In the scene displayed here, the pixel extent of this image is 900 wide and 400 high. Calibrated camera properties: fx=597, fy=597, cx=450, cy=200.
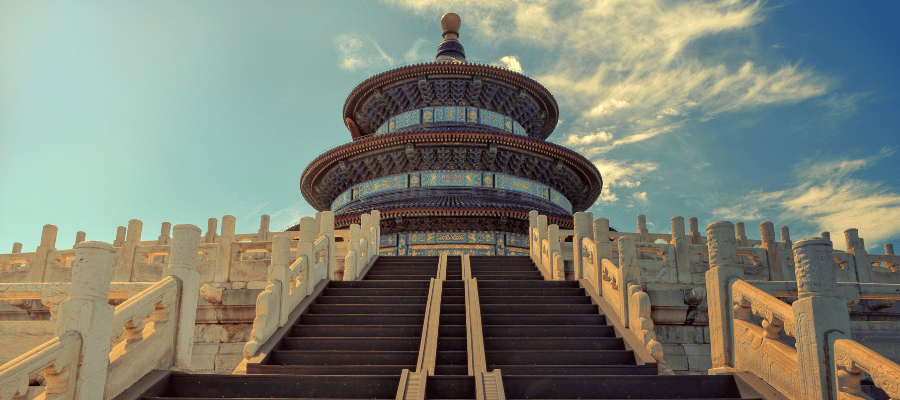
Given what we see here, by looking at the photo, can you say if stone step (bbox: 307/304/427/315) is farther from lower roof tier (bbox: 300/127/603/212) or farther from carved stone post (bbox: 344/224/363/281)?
lower roof tier (bbox: 300/127/603/212)

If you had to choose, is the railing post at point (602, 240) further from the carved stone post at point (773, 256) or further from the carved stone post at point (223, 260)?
the carved stone post at point (223, 260)

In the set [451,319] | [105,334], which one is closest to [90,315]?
[105,334]

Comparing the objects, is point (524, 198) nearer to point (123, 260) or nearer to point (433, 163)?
point (433, 163)

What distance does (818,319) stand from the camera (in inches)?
210

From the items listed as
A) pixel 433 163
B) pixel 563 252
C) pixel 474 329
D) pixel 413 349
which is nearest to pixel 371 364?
pixel 413 349

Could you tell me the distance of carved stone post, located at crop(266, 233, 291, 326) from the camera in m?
8.83

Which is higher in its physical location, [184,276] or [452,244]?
[452,244]

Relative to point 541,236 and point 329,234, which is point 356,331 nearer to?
point 329,234

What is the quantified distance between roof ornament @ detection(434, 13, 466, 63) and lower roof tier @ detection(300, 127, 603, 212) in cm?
659

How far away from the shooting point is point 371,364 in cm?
768

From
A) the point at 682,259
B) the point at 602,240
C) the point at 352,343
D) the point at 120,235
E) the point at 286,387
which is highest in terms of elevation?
the point at 120,235

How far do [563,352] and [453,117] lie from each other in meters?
20.1

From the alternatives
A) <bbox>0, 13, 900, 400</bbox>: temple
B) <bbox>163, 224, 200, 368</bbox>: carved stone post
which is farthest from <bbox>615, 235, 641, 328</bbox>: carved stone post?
<bbox>163, 224, 200, 368</bbox>: carved stone post

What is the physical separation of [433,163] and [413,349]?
16800mm
